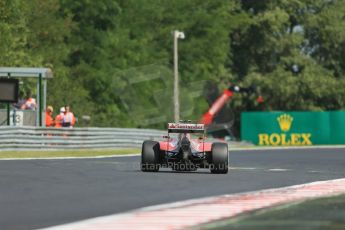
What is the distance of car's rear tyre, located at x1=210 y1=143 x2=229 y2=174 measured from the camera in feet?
71.7

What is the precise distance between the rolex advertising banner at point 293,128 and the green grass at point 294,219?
40.2 metres

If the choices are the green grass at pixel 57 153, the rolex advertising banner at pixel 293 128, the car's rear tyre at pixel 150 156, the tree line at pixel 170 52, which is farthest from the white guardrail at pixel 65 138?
the car's rear tyre at pixel 150 156

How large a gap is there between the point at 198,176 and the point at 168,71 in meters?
46.4

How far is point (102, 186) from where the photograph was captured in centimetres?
1780

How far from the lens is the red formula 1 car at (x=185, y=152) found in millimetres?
22000

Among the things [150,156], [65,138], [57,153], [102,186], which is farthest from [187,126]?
[65,138]

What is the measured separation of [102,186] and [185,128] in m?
4.57

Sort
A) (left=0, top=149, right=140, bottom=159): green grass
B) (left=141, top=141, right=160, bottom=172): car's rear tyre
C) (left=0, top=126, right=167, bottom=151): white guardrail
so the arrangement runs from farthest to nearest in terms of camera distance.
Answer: (left=0, top=126, right=167, bottom=151): white guardrail → (left=0, top=149, right=140, bottom=159): green grass → (left=141, top=141, right=160, bottom=172): car's rear tyre

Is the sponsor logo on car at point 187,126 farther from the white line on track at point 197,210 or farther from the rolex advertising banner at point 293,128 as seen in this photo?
the rolex advertising banner at point 293,128

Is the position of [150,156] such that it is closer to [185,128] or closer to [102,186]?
[185,128]

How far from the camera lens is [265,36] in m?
77.4

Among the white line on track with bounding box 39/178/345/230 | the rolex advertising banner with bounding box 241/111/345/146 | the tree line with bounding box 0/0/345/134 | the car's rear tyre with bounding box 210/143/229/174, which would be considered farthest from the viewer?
the tree line with bounding box 0/0/345/134

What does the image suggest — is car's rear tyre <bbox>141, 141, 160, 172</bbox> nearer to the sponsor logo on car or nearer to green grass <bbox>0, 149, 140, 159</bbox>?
the sponsor logo on car

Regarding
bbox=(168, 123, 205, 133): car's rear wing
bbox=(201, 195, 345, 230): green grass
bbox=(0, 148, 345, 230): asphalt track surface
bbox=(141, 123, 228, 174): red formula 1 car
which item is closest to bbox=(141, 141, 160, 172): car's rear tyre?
bbox=(141, 123, 228, 174): red formula 1 car
